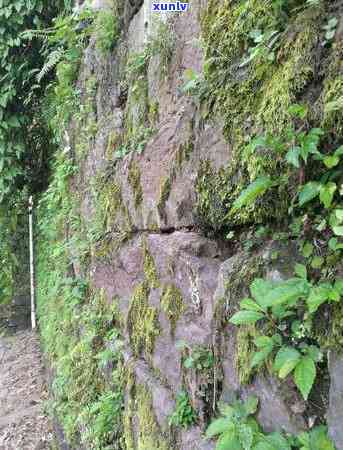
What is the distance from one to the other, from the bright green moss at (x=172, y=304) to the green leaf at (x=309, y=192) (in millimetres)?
972

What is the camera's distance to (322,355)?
123cm

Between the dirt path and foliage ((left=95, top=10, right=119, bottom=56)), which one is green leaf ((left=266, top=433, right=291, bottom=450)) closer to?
foliage ((left=95, top=10, right=119, bottom=56))

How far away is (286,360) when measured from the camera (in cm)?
126

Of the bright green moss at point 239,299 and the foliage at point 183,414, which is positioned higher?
the bright green moss at point 239,299

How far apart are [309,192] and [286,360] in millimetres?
469

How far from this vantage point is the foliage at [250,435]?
3.99 feet

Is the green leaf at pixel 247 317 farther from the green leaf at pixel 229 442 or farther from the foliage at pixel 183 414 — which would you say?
the foliage at pixel 183 414

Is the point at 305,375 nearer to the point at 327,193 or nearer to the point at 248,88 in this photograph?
the point at 327,193

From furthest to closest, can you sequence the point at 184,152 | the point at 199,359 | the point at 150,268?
1. the point at 150,268
2. the point at 184,152
3. the point at 199,359

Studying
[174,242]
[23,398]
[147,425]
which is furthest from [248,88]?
[23,398]

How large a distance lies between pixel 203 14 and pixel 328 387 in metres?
1.68

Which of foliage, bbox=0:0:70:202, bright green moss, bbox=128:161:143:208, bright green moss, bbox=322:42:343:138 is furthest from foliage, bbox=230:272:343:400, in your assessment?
foliage, bbox=0:0:70:202

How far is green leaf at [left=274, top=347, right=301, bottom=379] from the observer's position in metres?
1.24

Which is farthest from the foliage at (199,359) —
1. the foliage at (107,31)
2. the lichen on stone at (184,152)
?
the foliage at (107,31)
